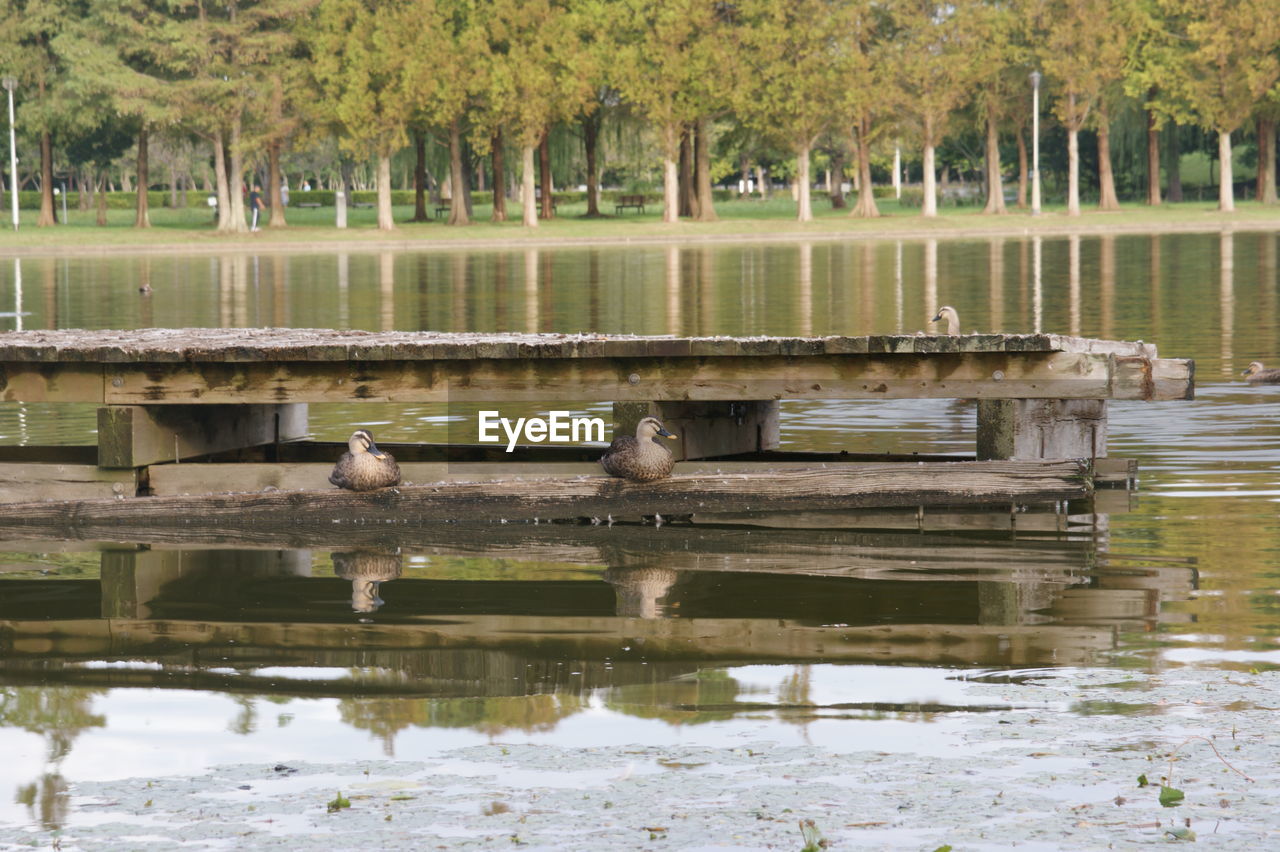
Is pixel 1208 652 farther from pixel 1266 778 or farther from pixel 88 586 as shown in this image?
pixel 88 586

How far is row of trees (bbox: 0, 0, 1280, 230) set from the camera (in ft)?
247

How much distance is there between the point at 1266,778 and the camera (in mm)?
5996

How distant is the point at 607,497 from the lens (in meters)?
11.6

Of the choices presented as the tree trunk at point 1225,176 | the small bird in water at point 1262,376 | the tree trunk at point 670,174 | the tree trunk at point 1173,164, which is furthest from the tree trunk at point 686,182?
the small bird in water at point 1262,376

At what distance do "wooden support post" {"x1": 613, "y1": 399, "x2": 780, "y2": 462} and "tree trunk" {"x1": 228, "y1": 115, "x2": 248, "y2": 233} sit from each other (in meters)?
63.4

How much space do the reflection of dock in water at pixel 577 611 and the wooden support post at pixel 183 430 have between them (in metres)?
1.34

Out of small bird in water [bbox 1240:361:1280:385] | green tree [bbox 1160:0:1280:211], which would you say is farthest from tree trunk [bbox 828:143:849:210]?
small bird in water [bbox 1240:361:1280:385]

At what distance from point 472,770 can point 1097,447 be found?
24.0 feet

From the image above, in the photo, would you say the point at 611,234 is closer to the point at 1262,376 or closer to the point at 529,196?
the point at 529,196

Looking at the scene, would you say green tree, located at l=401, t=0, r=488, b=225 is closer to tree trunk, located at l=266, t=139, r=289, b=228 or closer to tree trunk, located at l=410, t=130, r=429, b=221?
tree trunk, located at l=410, t=130, r=429, b=221

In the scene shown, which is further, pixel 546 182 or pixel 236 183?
pixel 546 182

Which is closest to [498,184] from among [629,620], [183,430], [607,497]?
[183,430]

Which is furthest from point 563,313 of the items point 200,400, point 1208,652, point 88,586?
point 1208,652

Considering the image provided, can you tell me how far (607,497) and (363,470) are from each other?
1617mm
